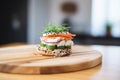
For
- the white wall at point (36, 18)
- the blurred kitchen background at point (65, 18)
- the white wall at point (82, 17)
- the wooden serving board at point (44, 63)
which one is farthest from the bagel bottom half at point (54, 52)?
the white wall at point (36, 18)

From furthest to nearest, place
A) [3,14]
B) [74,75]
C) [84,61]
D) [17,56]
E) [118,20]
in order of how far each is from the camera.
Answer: [3,14]
[118,20]
[17,56]
[84,61]
[74,75]

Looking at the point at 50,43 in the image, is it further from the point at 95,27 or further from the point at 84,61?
the point at 95,27

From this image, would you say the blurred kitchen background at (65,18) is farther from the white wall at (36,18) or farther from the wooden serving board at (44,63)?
the wooden serving board at (44,63)

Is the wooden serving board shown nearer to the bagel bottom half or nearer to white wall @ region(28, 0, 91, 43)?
the bagel bottom half

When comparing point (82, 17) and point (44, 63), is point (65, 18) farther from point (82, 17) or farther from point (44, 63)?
point (44, 63)

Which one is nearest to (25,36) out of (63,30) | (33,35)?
(33,35)

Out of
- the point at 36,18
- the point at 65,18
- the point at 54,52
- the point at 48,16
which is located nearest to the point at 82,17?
the point at 65,18

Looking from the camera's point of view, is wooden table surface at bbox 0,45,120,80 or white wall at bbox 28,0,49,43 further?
white wall at bbox 28,0,49,43

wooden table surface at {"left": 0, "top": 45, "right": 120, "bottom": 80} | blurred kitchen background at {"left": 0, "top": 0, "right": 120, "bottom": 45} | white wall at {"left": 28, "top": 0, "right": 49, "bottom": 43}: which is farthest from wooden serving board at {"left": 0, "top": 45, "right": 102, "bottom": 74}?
white wall at {"left": 28, "top": 0, "right": 49, "bottom": 43}

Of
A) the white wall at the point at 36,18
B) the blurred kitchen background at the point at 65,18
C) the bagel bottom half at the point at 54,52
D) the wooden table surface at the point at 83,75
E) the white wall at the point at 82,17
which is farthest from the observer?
the white wall at the point at 36,18
